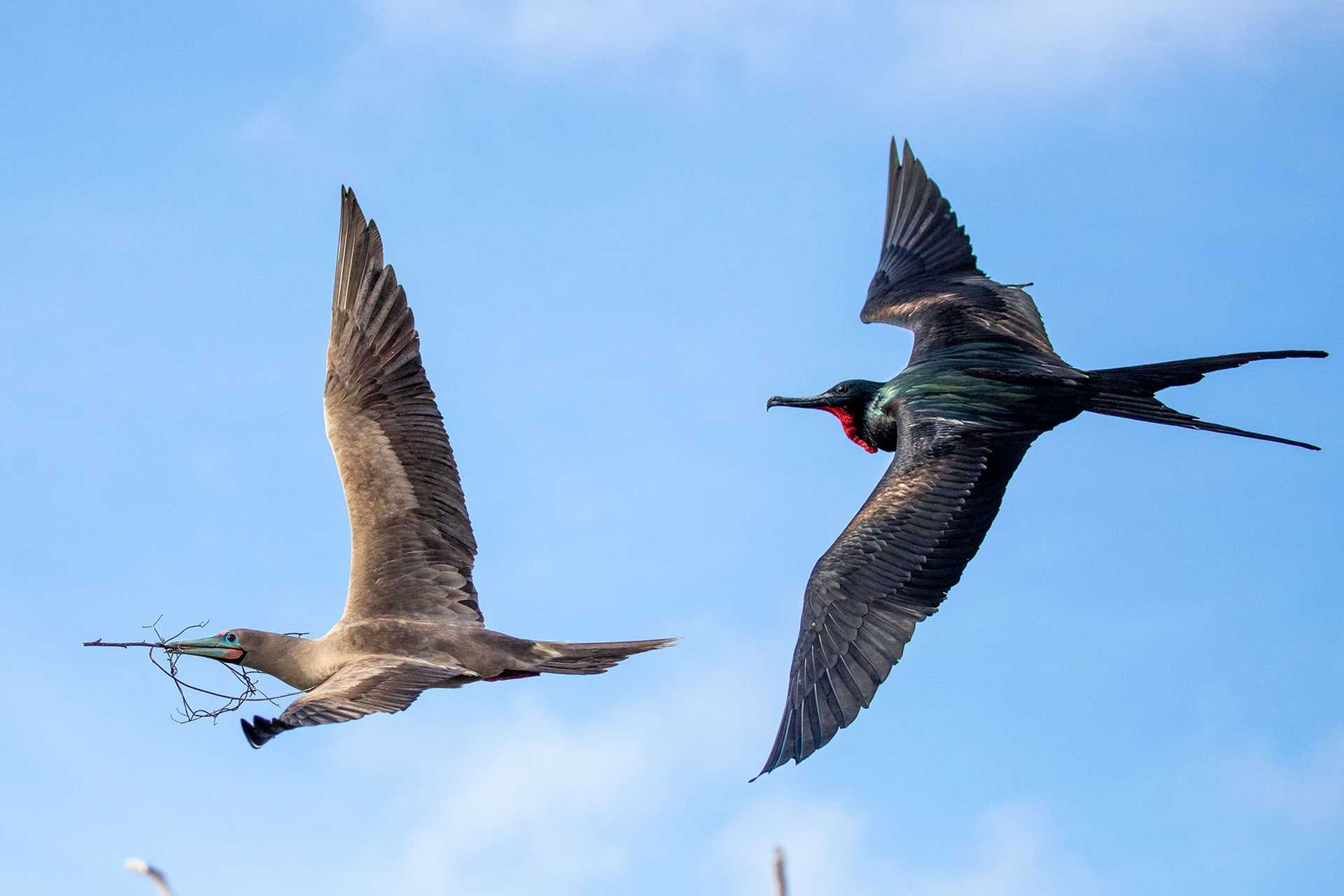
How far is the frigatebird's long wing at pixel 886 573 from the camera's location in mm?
7492

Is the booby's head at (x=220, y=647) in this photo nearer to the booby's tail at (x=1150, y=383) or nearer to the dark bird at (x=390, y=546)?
the dark bird at (x=390, y=546)

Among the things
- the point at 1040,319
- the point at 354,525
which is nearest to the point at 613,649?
the point at 354,525

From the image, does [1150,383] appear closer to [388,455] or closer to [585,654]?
[585,654]

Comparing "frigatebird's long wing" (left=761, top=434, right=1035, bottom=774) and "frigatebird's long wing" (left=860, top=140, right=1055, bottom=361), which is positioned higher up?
"frigatebird's long wing" (left=860, top=140, right=1055, bottom=361)

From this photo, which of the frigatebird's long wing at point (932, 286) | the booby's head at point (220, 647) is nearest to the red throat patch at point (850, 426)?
the frigatebird's long wing at point (932, 286)

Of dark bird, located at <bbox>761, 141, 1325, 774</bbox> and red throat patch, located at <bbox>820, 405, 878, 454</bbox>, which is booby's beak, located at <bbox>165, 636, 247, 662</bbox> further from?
red throat patch, located at <bbox>820, 405, 878, 454</bbox>

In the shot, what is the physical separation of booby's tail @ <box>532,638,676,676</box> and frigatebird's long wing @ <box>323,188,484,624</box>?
61cm

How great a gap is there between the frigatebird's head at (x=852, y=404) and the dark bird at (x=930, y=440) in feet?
0.03

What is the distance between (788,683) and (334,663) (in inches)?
88.0

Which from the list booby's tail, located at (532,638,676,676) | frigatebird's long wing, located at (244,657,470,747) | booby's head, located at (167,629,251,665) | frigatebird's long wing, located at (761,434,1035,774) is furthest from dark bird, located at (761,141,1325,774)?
booby's head, located at (167,629,251,665)

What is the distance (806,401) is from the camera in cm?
1001

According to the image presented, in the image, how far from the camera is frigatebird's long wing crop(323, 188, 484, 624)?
8562mm

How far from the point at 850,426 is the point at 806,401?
33 cm

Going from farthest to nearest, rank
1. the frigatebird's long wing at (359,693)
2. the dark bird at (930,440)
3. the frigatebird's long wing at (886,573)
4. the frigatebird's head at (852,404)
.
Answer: the frigatebird's head at (852,404), the dark bird at (930,440), the frigatebird's long wing at (886,573), the frigatebird's long wing at (359,693)
